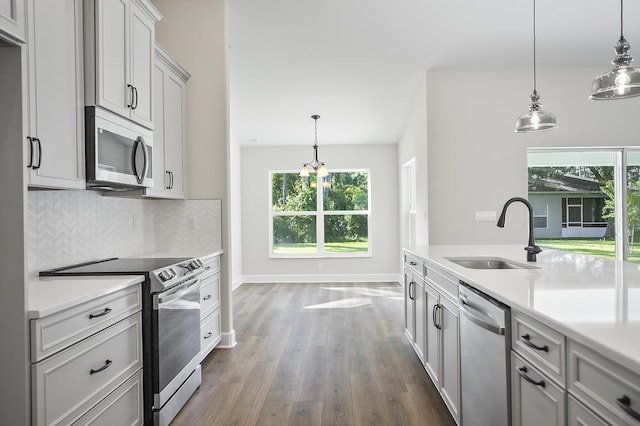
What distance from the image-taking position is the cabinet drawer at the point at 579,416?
1.03 metres

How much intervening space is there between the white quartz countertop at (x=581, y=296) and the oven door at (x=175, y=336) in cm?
160

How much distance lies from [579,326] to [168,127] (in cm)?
318

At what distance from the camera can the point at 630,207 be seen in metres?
4.82

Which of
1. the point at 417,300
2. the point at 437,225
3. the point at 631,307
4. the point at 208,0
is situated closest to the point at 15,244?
the point at 631,307

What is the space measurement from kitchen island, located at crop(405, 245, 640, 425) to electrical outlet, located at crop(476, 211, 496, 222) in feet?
8.87

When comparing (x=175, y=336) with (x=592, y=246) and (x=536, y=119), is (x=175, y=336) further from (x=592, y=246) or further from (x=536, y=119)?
(x=592, y=246)

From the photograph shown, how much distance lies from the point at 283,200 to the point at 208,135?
3.71m

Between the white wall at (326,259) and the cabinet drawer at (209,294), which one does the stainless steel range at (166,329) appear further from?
the white wall at (326,259)

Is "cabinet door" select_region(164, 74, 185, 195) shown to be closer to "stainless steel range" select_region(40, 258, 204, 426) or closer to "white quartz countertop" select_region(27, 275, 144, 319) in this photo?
"stainless steel range" select_region(40, 258, 204, 426)

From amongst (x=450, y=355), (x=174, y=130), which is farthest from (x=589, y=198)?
(x=174, y=130)

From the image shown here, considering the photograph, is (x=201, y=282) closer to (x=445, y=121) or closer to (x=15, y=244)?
(x=15, y=244)

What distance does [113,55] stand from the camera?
2.34 meters

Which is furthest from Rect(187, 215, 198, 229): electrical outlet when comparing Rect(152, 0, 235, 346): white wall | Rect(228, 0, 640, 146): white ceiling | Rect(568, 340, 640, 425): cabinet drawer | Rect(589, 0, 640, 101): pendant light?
Rect(568, 340, 640, 425): cabinet drawer

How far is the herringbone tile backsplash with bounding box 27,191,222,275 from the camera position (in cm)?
233
